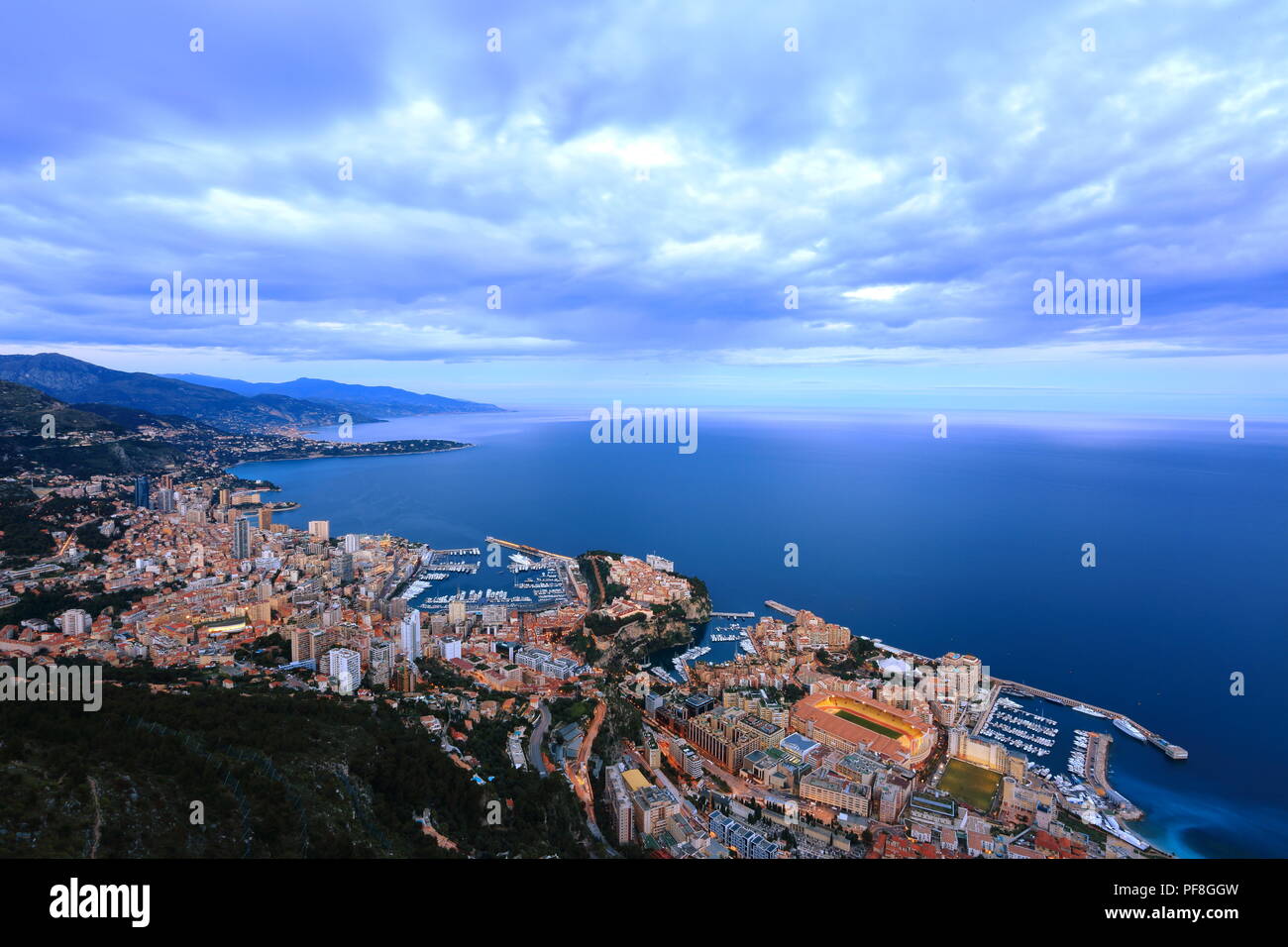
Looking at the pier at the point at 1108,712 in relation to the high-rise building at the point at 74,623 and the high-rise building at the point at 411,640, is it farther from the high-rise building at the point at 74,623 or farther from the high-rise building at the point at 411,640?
the high-rise building at the point at 74,623

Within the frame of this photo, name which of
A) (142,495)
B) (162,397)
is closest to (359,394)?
(162,397)

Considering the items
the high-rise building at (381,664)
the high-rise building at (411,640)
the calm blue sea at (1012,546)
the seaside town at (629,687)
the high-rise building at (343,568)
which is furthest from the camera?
the high-rise building at (343,568)

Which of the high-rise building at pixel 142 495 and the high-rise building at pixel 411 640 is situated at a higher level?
the high-rise building at pixel 142 495

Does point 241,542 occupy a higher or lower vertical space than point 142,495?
lower

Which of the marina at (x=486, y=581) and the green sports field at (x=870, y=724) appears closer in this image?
the green sports field at (x=870, y=724)

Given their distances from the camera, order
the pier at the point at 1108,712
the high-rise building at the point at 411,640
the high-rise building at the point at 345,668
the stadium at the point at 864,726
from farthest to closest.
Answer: the high-rise building at the point at 411,640, the high-rise building at the point at 345,668, the stadium at the point at 864,726, the pier at the point at 1108,712

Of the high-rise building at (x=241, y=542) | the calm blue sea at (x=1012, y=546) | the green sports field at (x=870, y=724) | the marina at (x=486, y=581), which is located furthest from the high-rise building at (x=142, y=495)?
the green sports field at (x=870, y=724)

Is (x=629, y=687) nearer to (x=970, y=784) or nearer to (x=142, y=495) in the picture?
(x=970, y=784)
